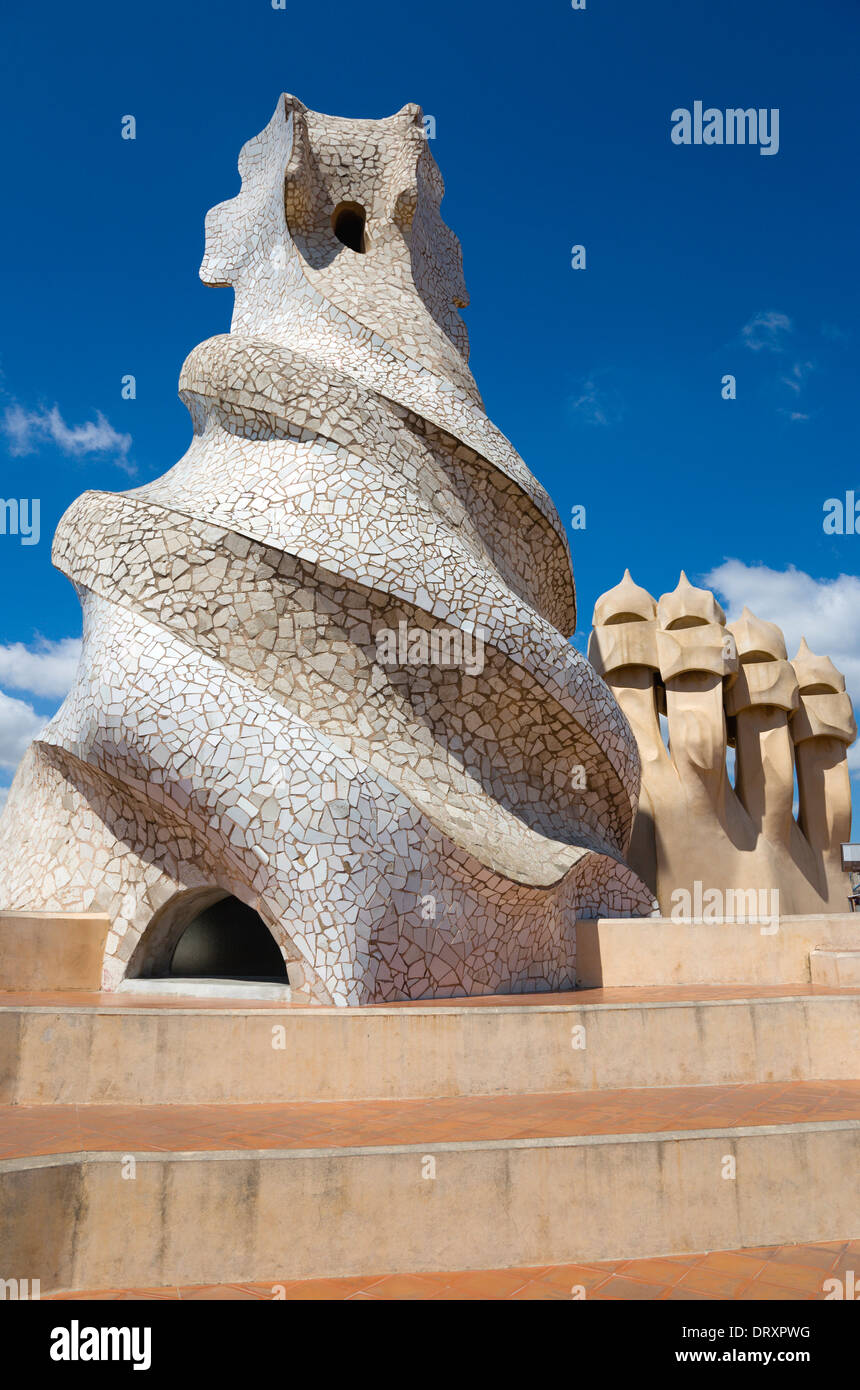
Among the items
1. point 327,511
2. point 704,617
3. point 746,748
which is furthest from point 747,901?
point 327,511

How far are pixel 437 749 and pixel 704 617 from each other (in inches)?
339

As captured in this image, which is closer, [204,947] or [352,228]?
[204,947]

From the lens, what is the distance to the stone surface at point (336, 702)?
7.27m

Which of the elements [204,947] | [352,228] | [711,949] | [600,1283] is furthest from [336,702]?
[352,228]

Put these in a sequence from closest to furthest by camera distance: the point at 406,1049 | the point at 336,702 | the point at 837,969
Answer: the point at 406,1049 → the point at 837,969 → the point at 336,702

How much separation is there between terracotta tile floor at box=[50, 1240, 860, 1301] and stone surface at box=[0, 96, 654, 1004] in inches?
117

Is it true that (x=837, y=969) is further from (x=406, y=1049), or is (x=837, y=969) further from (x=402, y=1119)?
(x=402, y=1119)

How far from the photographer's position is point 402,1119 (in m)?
5.17

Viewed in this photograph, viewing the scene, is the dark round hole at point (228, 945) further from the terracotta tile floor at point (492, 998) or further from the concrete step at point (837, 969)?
the concrete step at point (837, 969)

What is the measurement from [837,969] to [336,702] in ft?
14.7

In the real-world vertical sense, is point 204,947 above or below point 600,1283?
above

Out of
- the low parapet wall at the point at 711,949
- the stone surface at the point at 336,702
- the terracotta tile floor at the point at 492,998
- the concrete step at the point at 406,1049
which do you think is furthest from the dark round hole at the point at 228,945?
the concrete step at the point at 406,1049
